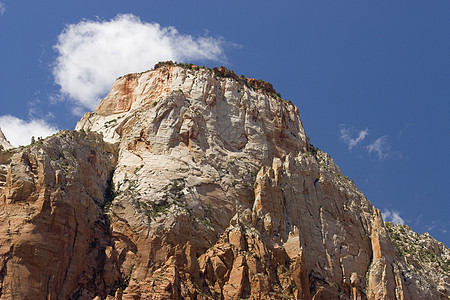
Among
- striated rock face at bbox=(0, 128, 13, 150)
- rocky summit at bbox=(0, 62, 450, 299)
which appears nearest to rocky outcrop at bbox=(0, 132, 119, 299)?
rocky summit at bbox=(0, 62, 450, 299)

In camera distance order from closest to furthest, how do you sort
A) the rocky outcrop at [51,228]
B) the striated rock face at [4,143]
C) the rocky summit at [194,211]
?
the rocky outcrop at [51,228], the rocky summit at [194,211], the striated rock face at [4,143]

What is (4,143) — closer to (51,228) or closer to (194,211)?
(51,228)

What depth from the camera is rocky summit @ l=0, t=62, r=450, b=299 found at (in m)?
58.0

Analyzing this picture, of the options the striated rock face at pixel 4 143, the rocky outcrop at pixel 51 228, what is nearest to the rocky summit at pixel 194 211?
the rocky outcrop at pixel 51 228

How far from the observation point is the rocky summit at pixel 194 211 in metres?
58.0

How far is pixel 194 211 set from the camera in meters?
66.2

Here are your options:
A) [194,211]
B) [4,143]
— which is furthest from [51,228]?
[194,211]

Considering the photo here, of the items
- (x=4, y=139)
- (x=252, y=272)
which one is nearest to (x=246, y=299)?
(x=252, y=272)

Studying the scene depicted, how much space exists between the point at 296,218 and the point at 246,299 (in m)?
13.4

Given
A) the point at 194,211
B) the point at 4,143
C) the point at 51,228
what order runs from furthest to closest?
1. the point at 4,143
2. the point at 194,211
3. the point at 51,228

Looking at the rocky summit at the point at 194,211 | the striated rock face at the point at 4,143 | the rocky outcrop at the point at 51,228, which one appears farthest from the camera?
the striated rock face at the point at 4,143

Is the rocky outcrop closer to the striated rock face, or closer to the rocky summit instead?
the rocky summit

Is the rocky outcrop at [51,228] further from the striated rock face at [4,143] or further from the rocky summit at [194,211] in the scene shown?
the striated rock face at [4,143]

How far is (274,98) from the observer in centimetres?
8750
